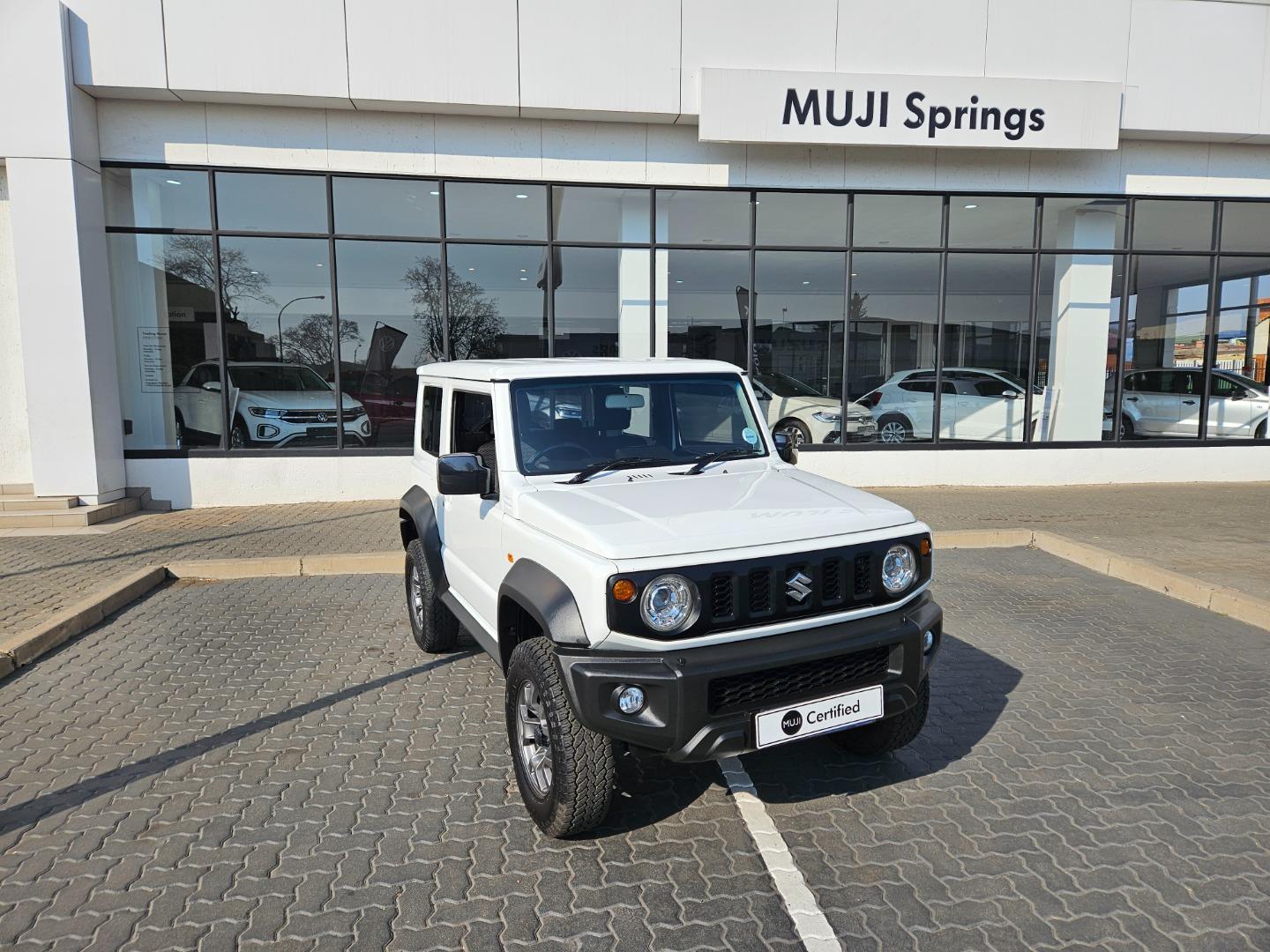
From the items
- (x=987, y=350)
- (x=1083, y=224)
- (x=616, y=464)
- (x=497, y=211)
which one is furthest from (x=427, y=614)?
(x=1083, y=224)

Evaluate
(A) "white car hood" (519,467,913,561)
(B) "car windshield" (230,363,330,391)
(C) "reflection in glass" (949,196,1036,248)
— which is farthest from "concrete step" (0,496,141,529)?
(C) "reflection in glass" (949,196,1036,248)

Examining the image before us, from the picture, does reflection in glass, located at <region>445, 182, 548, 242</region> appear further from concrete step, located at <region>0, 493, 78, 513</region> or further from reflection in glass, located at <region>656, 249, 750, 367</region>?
concrete step, located at <region>0, 493, 78, 513</region>

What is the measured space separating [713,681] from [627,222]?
9731 mm

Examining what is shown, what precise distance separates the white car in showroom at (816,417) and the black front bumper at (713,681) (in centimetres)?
916

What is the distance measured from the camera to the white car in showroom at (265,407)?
11.0 m

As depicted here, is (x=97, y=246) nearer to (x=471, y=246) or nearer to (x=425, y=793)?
(x=471, y=246)

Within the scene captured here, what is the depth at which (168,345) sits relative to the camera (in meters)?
11.0

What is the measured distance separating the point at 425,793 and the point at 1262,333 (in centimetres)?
1622

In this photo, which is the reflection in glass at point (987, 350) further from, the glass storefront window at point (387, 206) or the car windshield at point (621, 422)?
the car windshield at point (621, 422)

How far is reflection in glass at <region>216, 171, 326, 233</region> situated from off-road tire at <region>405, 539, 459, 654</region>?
23.9ft

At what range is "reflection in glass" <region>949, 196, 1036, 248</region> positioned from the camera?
39.1ft

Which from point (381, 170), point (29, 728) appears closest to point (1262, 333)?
point (381, 170)

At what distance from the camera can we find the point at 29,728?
169 inches

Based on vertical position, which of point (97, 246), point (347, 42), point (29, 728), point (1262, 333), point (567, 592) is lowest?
point (29, 728)
